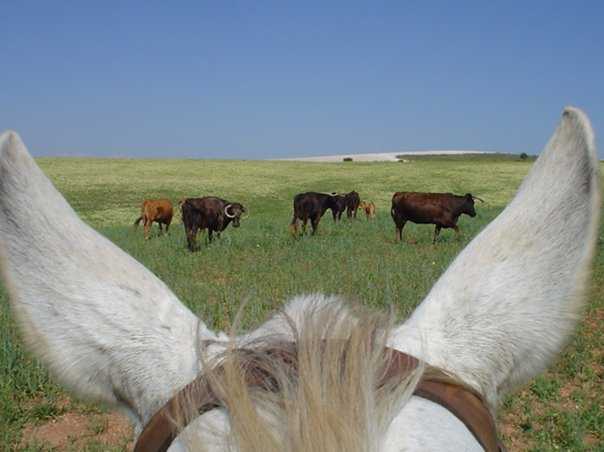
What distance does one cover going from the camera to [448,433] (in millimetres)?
1149

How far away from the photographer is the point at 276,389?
112 centimetres

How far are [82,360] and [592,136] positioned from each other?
1.25 m

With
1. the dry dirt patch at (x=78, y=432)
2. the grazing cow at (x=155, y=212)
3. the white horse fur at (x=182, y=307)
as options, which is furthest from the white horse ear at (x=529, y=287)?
the grazing cow at (x=155, y=212)

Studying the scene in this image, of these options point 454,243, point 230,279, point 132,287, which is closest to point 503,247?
point 132,287

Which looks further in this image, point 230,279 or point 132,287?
point 230,279

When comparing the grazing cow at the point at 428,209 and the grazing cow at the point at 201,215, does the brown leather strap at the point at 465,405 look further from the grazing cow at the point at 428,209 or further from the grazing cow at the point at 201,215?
the grazing cow at the point at 428,209

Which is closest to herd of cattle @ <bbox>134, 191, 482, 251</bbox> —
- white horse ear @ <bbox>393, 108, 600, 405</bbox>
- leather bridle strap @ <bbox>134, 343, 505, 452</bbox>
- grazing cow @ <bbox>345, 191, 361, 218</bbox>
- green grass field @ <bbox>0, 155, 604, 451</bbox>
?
green grass field @ <bbox>0, 155, 604, 451</bbox>

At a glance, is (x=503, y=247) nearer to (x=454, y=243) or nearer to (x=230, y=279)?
(x=230, y=279)

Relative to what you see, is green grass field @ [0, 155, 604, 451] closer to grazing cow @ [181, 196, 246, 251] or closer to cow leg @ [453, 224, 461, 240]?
cow leg @ [453, 224, 461, 240]

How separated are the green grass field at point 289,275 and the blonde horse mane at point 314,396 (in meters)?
0.34

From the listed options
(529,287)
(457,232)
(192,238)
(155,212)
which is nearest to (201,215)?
(192,238)

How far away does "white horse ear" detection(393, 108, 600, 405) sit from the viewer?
55.4 inches

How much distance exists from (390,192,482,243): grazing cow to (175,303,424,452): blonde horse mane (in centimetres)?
2040

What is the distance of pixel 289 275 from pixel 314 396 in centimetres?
1199
